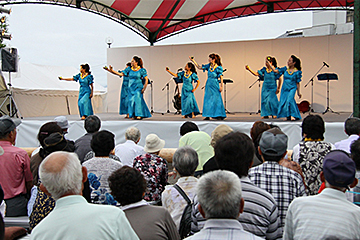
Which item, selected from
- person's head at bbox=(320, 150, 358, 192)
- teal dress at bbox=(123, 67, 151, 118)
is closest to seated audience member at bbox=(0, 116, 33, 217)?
person's head at bbox=(320, 150, 358, 192)

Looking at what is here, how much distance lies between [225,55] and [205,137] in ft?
27.4

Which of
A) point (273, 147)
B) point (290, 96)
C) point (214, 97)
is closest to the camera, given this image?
point (273, 147)

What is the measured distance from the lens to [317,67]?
9977 millimetres

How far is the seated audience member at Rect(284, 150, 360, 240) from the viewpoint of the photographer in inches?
48.7

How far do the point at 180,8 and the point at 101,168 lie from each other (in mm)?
8790

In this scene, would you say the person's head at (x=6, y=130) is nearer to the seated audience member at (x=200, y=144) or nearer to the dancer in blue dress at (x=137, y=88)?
the seated audience member at (x=200, y=144)

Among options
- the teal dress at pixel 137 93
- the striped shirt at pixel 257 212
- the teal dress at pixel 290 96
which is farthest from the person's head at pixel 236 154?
the teal dress at pixel 137 93

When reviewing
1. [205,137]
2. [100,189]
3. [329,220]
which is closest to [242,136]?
[329,220]

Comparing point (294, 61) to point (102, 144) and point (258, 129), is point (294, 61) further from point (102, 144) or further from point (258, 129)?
point (102, 144)

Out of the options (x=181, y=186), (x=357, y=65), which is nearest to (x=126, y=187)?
(x=181, y=186)

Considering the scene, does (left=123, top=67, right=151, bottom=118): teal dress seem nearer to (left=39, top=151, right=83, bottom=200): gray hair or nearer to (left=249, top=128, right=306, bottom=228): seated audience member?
(left=249, top=128, right=306, bottom=228): seated audience member

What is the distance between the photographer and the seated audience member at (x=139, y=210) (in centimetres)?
141

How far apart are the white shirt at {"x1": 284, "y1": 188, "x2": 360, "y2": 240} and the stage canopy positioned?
848 cm

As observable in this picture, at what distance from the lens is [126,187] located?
1499 millimetres
